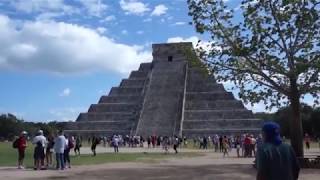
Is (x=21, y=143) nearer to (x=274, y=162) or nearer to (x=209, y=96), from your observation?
(x=274, y=162)

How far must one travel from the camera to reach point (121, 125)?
69125 millimetres

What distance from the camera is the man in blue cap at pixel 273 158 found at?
5.99 m

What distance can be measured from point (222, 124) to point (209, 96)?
6.65m

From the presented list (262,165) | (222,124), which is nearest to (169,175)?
(262,165)

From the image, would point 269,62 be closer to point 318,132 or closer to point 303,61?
point 303,61

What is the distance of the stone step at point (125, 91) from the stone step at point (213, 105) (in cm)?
822

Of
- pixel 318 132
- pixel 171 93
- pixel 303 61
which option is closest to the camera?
pixel 303 61

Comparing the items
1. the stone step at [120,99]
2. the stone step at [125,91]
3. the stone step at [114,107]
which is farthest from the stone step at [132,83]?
the stone step at [114,107]

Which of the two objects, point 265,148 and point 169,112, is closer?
point 265,148

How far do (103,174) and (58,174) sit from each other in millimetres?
1562

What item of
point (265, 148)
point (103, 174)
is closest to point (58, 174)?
point (103, 174)

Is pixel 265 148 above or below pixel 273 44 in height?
below

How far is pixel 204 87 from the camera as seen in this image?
7262 cm

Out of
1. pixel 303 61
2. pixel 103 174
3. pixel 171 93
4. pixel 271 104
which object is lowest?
pixel 103 174
